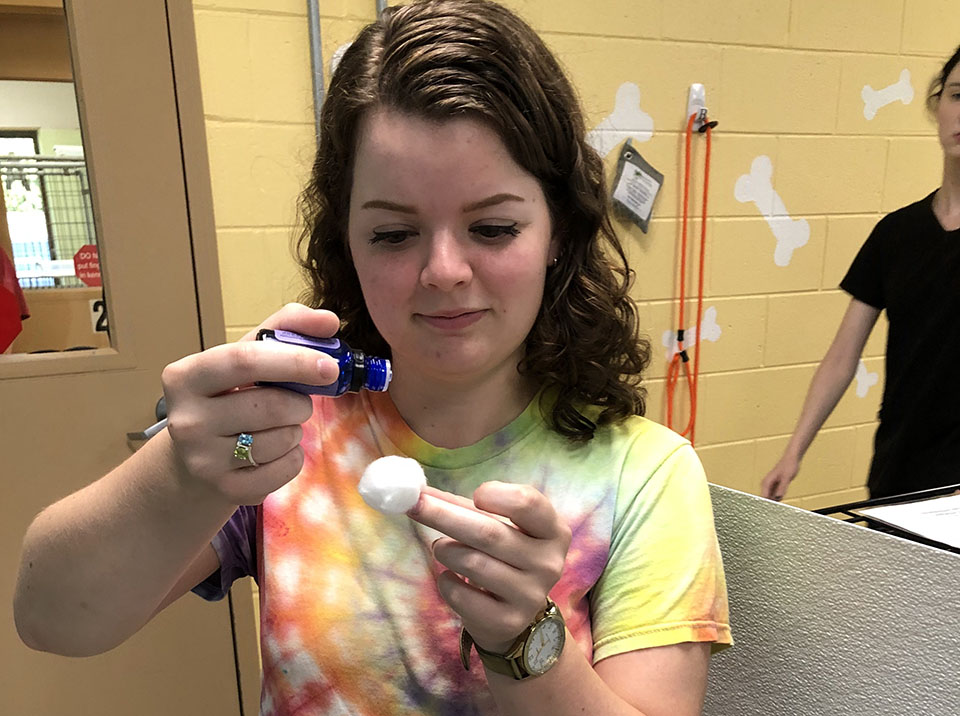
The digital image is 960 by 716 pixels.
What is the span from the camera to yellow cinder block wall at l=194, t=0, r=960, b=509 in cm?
140

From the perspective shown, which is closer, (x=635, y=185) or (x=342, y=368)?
(x=342, y=368)

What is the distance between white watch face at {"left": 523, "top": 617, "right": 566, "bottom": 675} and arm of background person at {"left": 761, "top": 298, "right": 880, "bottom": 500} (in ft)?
3.72

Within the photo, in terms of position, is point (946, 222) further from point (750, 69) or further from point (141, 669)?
→ point (141, 669)

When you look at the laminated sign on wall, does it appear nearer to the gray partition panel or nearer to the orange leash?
the orange leash

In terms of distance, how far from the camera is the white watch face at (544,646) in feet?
1.82

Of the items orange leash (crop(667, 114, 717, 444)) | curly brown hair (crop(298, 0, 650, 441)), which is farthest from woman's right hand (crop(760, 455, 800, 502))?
curly brown hair (crop(298, 0, 650, 441))

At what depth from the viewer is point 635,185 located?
1707mm

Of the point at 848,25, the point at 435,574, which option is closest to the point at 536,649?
the point at 435,574

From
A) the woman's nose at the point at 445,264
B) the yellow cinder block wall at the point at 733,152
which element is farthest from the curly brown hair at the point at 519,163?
the yellow cinder block wall at the point at 733,152

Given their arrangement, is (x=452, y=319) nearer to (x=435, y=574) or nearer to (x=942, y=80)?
(x=435, y=574)

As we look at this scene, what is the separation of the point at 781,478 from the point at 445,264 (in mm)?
1180

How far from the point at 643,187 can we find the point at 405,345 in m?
1.21

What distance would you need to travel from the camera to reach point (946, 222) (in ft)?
4.69

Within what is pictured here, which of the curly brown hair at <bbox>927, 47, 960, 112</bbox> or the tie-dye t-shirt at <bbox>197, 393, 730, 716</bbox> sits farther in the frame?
the curly brown hair at <bbox>927, 47, 960, 112</bbox>
